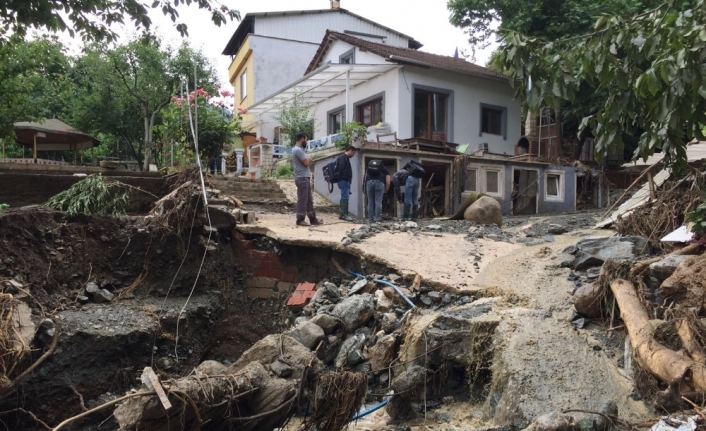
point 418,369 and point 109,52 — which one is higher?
point 109,52

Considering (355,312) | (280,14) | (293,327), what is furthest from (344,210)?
(280,14)

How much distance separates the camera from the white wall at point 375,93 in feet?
56.5

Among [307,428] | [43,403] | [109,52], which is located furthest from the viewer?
[109,52]

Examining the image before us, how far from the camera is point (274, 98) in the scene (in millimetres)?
19938

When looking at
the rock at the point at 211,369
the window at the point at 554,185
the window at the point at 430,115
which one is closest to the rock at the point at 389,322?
the rock at the point at 211,369

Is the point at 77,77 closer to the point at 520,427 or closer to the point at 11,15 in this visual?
the point at 11,15

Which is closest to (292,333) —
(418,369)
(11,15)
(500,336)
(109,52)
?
(418,369)

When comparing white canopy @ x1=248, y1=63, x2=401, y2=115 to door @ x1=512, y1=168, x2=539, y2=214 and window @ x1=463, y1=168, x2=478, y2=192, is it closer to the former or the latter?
window @ x1=463, y1=168, x2=478, y2=192

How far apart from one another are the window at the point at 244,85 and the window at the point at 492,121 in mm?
10591

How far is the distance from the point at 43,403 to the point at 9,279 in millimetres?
1433

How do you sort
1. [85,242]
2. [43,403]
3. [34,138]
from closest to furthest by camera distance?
[43,403] < [85,242] < [34,138]

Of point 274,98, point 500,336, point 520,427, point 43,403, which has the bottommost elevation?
point 43,403

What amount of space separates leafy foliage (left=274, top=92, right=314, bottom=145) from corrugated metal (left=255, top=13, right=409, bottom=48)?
17.2ft

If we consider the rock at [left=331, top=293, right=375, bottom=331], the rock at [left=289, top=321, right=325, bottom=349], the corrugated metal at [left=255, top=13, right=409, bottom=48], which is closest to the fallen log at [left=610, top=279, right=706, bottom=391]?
the rock at [left=331, top=293, right=375, bottom=331]
